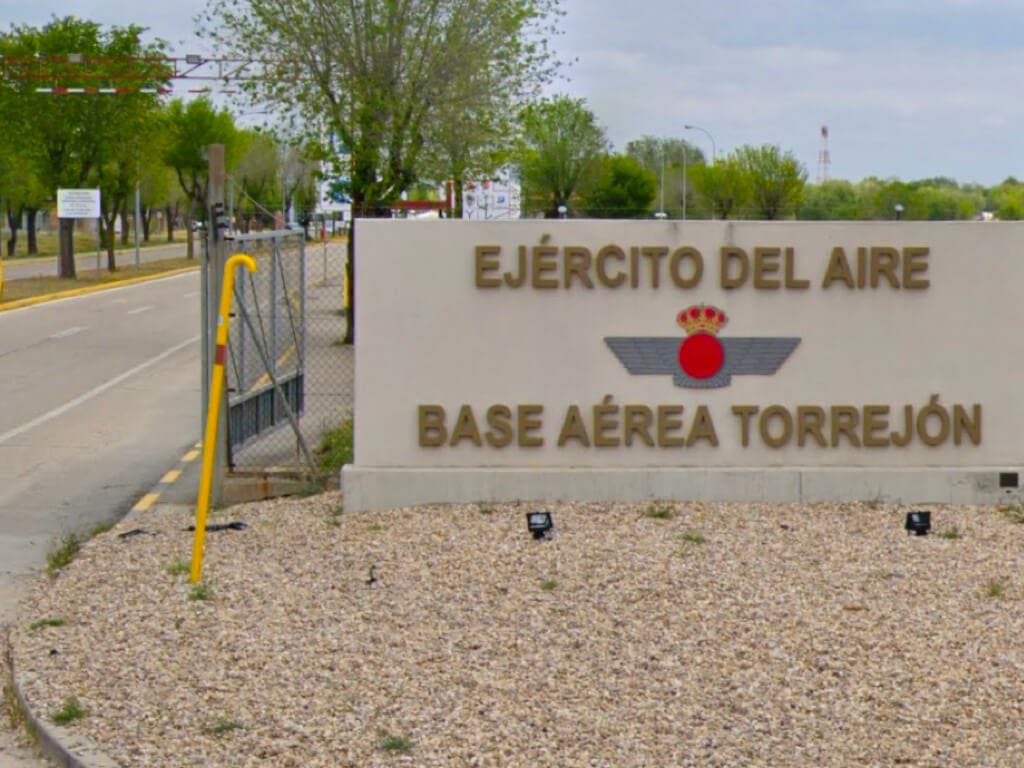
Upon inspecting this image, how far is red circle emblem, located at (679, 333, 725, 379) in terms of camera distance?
11.5 meters

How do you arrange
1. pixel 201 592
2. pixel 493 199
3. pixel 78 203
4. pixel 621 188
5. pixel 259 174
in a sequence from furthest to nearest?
pixel 259 174
pixel 621 188
pixel 78 203
pixel 493 199
pixel 201 592

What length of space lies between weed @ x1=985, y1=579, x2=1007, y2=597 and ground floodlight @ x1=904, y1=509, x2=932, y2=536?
127 centimetres

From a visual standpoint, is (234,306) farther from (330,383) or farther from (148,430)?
(330,383)

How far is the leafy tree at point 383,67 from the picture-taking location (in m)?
25.0

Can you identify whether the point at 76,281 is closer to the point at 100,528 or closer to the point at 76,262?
the point at 76,262

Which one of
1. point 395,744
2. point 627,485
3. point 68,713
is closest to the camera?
point 395,744

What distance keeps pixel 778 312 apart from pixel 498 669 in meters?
4.79

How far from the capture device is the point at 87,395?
20594 millimetres

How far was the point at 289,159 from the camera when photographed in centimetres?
4978

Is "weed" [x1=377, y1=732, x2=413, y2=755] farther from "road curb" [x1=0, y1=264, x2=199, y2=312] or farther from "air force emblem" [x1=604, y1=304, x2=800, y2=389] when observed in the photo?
"road curb" [x1=0, y1=264, x2=199, y2=312]

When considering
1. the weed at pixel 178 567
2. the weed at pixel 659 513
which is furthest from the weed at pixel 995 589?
the weed at pixel 178 567

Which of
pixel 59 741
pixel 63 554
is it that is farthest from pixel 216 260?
pixel 59 741

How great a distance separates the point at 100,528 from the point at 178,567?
2.38 m

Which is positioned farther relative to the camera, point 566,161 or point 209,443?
point 566,161
